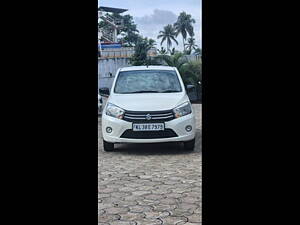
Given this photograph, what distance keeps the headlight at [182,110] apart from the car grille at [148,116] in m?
0.09

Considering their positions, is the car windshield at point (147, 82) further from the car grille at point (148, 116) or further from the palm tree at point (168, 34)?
the palm tree at point (168, 34)

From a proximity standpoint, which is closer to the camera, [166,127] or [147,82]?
[166,127]

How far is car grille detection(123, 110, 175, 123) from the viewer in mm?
6223

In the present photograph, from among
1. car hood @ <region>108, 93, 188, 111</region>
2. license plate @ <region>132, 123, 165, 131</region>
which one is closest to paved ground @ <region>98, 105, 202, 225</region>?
license plate @ <region>132, 123, 165, 131</region>

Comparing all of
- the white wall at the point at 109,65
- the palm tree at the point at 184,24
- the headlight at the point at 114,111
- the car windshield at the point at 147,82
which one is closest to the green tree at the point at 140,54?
the white wall at the point at 109,65

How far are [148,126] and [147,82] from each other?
1185 millimetres

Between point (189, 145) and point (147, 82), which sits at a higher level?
point (147, 82)

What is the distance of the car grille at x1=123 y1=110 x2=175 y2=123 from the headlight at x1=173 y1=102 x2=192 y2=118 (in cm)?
9

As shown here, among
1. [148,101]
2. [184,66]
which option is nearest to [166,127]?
[148,101]

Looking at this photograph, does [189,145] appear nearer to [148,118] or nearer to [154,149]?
[154,149]

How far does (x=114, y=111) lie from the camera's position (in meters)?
6.41
